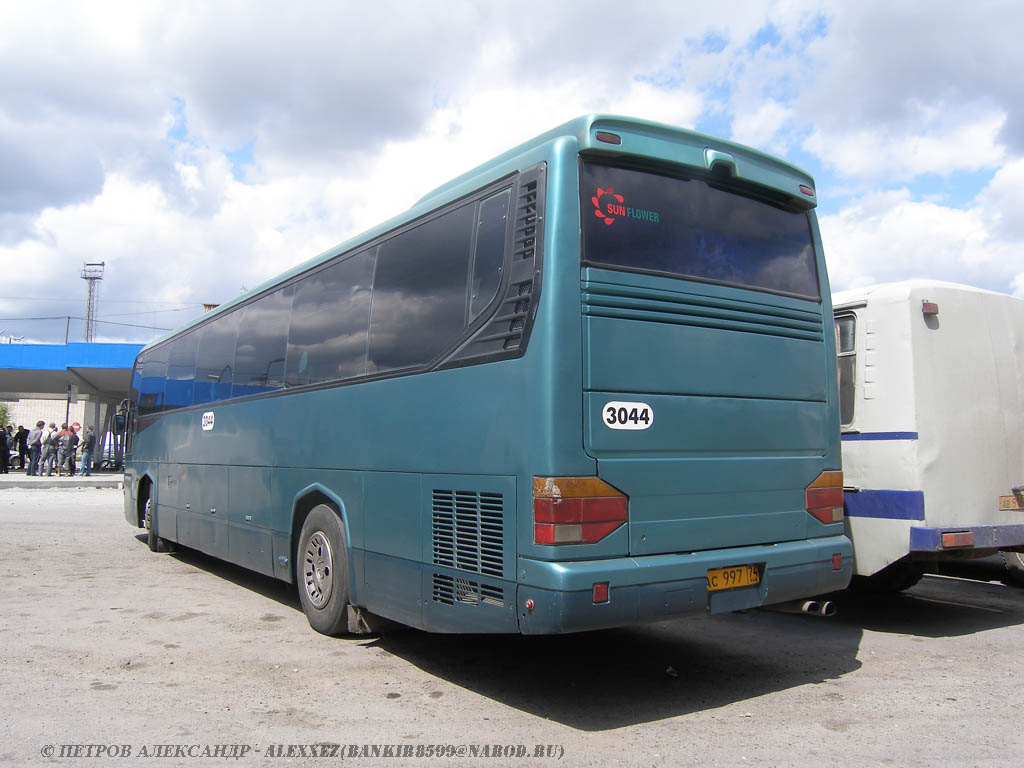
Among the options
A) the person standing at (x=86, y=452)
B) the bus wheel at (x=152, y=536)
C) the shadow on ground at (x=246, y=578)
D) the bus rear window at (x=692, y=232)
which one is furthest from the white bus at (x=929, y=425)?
the person standing at (x=86, y=452)

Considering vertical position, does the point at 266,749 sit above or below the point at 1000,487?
below

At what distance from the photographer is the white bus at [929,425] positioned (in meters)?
7.04

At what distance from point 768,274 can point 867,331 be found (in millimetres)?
2120

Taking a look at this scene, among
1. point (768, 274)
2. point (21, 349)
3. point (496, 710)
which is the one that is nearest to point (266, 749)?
point (496, 710)

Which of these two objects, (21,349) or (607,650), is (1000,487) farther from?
(21,349)

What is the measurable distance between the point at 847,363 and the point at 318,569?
5056 mm

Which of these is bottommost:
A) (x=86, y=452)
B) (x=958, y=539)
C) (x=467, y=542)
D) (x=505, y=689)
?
(x=505, y=689)

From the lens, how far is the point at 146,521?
12883 millimetres

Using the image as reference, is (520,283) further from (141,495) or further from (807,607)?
(141,495)

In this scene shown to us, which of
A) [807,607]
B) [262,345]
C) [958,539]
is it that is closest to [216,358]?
[262,345]

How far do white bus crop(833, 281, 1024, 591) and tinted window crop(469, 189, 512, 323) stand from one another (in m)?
3.97

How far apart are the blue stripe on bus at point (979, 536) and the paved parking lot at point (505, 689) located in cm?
80

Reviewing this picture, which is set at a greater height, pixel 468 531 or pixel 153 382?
→ pixel 153 382

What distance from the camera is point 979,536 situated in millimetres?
7137
